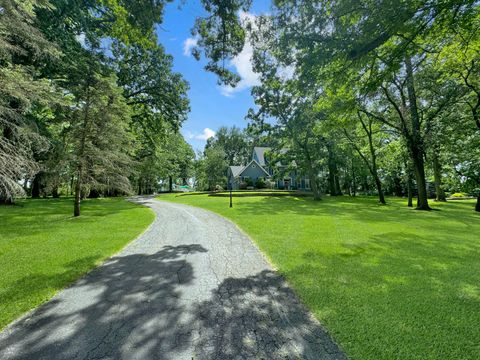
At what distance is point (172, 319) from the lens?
3.54 meters

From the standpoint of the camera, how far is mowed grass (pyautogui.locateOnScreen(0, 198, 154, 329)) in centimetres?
432

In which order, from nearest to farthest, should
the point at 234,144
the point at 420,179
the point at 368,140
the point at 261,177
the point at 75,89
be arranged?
the point at 75,89 → the point at 420,179 → the point at 368,140 → the point at 261,177 → the point at 234,144

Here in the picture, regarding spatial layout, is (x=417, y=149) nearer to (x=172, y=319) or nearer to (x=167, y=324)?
(x=172, y=319)

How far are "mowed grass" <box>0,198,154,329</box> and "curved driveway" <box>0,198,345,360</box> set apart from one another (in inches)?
16.6

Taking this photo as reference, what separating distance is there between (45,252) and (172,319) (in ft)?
18.2

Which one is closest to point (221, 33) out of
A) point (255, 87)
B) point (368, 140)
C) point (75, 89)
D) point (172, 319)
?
point (172, 319)

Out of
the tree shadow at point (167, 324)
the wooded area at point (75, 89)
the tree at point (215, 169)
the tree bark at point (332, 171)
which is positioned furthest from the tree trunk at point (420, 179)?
the tree at point (215, 169)

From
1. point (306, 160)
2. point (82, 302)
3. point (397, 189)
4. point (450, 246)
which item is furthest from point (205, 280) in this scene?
point (397, 189)

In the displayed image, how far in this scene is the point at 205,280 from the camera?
16.6ft

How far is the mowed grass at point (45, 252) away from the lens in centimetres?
432

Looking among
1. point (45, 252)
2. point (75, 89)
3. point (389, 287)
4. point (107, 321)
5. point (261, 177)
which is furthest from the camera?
point (261, 177)

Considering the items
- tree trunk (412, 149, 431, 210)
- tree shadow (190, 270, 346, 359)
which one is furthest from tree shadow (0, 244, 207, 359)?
tree trunk (412, 149, 431, 210)

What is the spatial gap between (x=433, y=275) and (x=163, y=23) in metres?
8.90

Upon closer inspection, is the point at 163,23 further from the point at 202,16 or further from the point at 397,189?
the point at 397,189
